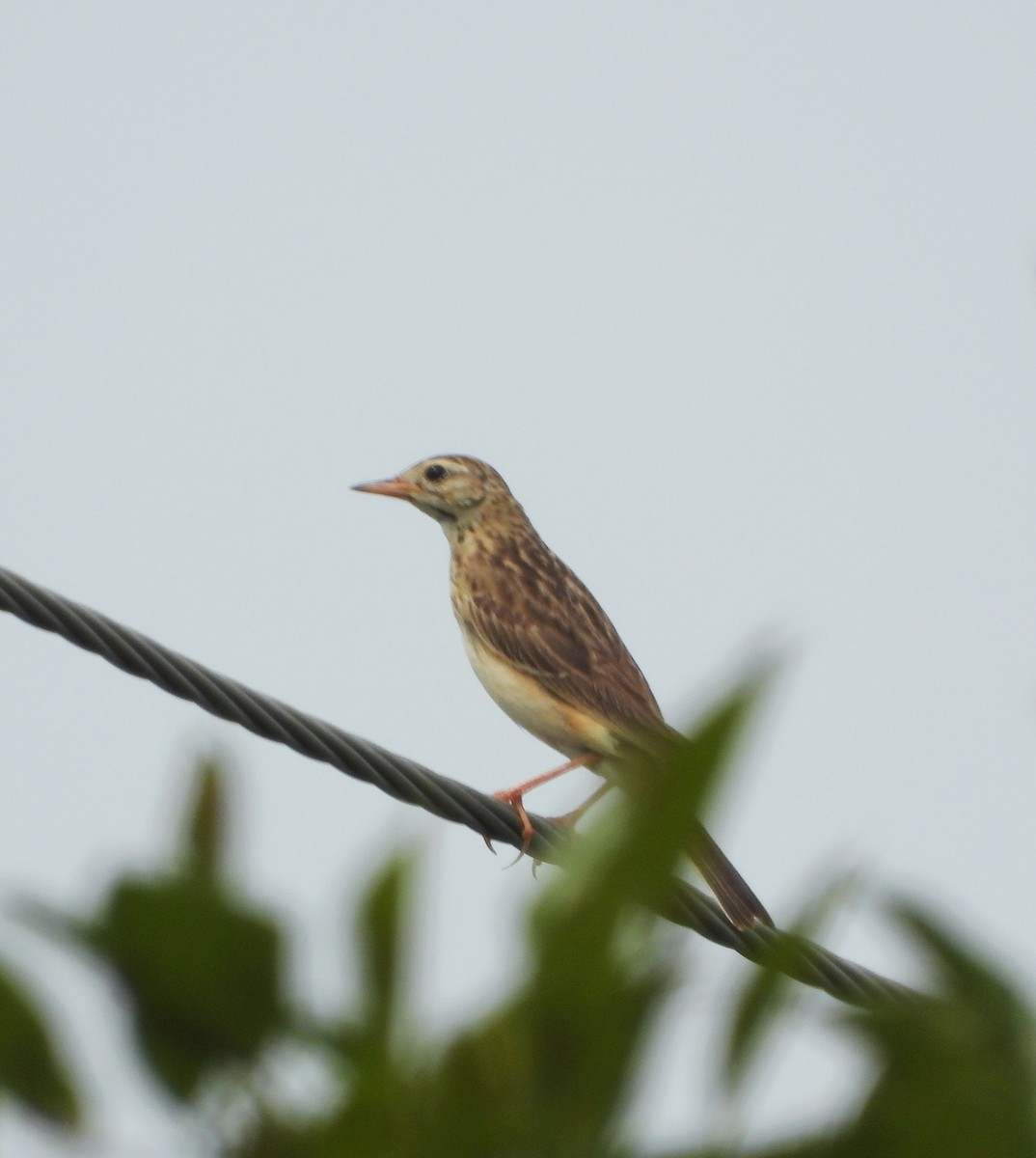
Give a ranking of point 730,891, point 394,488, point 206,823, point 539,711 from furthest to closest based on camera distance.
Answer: point 394,488 → point 539,711 → point 730,891 → point 206,823

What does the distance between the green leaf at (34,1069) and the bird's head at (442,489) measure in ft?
31.4

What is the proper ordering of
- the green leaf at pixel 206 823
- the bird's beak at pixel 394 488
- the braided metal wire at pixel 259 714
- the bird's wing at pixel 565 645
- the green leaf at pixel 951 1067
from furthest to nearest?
1. the bird's beak at pixel 394 488
2. the bird's wing at pixel 565 645
3. the braided metal wire at pixel 259 714
4. the green leaf at pixel 206 823
5. the green leaf at pixel 951 1067

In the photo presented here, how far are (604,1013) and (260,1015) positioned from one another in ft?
0.71

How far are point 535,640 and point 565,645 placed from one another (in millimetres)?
155

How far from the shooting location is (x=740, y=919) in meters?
7.21

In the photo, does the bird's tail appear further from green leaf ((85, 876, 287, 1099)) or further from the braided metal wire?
green leaf ((85, 876, 287, 1099))

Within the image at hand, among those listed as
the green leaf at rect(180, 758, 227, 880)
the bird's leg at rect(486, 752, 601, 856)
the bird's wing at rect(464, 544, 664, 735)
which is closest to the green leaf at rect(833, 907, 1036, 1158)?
the green leaf at rect(180, 758, 227, 880)

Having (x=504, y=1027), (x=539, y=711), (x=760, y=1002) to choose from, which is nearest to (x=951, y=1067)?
(x=760, y=1002)

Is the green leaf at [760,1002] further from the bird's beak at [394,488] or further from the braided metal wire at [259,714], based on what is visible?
the bird's beak at [394,488]

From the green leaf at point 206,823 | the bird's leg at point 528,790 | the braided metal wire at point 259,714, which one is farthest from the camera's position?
the bird's leg at point 528,790

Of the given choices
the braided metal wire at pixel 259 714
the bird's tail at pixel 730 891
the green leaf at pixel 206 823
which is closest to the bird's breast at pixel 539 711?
the bird's tail at pixel 730 891

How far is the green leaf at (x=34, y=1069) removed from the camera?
1.06m

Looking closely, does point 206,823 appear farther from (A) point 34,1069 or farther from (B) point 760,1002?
(B) point 760,1002

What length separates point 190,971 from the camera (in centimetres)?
105
